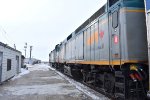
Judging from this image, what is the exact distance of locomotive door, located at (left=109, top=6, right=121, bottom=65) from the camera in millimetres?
9164

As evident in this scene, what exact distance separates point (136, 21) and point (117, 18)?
82cm

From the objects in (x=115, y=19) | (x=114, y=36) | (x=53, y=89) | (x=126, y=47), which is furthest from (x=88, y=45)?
(x=126, y=47)

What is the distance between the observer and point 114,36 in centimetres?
961

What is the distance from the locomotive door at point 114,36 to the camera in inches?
361

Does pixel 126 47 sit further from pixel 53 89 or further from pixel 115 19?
pixel 53 89

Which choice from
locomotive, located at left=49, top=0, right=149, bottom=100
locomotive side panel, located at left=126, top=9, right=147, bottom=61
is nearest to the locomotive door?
locomotive, located at left=49, top=0, right=149, bottom=100

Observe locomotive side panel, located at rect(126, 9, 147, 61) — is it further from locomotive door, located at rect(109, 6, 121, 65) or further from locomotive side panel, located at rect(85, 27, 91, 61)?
locomotive side panel, located at rect(85, 27, 91, 61)

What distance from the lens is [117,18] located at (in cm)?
929

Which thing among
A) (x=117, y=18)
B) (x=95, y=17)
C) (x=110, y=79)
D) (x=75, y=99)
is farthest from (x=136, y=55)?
(x=95, y=17)

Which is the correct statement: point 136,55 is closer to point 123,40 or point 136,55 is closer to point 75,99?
point 123,40

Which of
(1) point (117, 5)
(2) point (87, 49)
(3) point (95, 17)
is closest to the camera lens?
(1) point (117, 5)

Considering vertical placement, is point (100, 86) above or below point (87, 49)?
below

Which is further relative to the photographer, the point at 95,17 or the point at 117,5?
the point at 95,17

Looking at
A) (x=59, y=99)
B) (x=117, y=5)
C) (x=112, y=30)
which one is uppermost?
(x=117, y=5)
